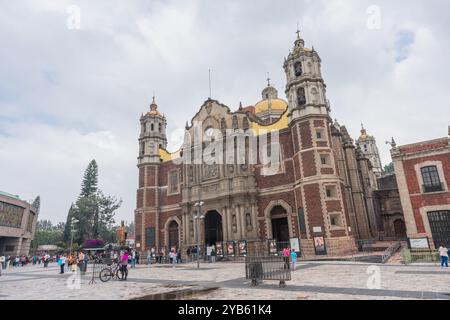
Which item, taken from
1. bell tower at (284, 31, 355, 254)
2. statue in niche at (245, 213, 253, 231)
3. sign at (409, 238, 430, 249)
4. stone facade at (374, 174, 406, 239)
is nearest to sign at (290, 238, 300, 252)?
bell tower at (284, 31, 355, 254)

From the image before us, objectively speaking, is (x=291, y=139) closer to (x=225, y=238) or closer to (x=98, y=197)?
(x=225, y=238)

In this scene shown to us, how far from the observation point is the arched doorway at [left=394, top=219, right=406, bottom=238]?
1626 inches

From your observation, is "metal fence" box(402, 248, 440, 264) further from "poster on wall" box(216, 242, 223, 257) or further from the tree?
the tree

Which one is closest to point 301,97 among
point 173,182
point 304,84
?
point 304,84

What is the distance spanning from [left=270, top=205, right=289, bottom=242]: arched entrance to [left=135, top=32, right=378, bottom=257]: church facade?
106 mm

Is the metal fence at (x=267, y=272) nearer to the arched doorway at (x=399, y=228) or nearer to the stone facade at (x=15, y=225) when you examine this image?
the arched doorway at (x=399, y=228)

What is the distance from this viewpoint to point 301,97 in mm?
31672

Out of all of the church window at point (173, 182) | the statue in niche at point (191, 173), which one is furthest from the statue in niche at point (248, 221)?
the church window at point (173, 182)

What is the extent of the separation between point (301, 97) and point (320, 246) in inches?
605

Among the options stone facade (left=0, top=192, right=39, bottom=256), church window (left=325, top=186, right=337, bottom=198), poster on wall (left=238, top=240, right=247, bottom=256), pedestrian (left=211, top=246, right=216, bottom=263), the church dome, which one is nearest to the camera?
church window (left=325, top=186, right=337, bottom=198)

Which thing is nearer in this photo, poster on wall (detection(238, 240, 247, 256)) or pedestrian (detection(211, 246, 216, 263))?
poster on wall (detection(238, 240, 247, 256))

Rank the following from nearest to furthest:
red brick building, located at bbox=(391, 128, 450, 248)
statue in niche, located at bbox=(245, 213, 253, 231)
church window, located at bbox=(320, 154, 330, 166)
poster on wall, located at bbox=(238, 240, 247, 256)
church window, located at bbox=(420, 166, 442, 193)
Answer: red brick building, located at bbox=(391, 128, 450, 248) → church window, located at bbox=(420, 166, 442, 193) → church window, located at bbox=(320, 154, 330, 166) → poster on wall, located at bbox=(238, 240, 247, 256) → statue in niche, located at bbox=(245, 213, 253, 231)
